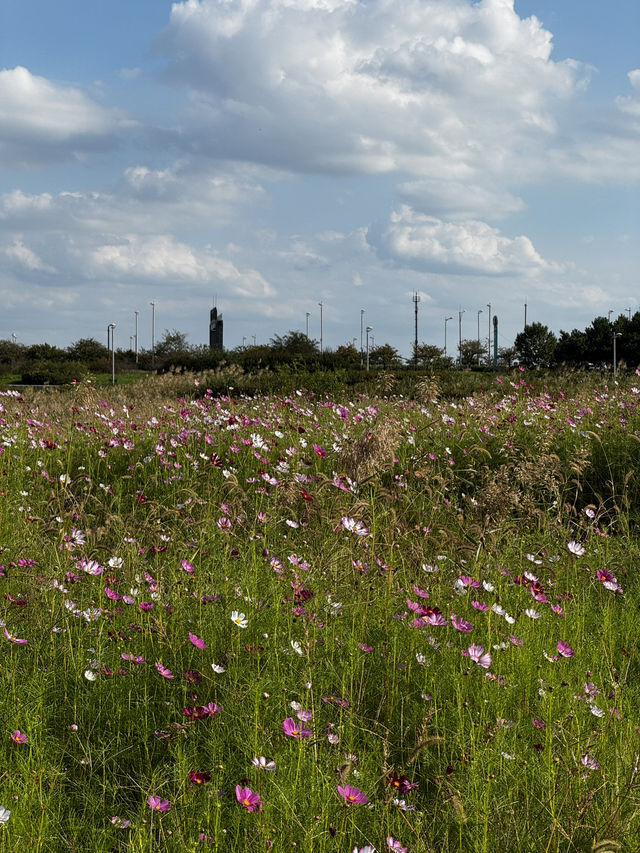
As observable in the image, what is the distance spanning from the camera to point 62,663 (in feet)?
10.8

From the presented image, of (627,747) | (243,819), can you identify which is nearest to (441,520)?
(627,747)

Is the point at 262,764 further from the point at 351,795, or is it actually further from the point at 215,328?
the point at 215,328

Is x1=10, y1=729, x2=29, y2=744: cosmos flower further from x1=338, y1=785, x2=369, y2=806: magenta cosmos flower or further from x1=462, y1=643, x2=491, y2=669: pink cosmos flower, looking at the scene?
x1=462, y1=643, x2=491, y2=669: pink cosmos flower

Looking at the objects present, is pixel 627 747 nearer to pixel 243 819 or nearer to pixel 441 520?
pixel 243 819

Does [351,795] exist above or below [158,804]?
above

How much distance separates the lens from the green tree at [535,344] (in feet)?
181

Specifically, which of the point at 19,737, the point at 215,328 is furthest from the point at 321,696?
the point at 215,328

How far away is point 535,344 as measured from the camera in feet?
184

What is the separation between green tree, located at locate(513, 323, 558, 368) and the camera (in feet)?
181

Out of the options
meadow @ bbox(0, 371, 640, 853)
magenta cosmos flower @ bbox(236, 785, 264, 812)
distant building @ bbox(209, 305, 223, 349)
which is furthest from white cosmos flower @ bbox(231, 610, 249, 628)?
distant building @ bbox(209, 305, 223, 349)

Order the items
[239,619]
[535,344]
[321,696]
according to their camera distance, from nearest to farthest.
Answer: [321,696], [239,619], [535,344]

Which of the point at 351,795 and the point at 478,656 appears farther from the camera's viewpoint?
the point at 478,656

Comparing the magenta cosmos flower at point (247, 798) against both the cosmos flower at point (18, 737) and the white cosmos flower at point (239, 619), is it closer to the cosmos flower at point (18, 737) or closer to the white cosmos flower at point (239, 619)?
the cosmos flower at point (18, 737)

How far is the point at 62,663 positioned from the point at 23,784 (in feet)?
2.86
